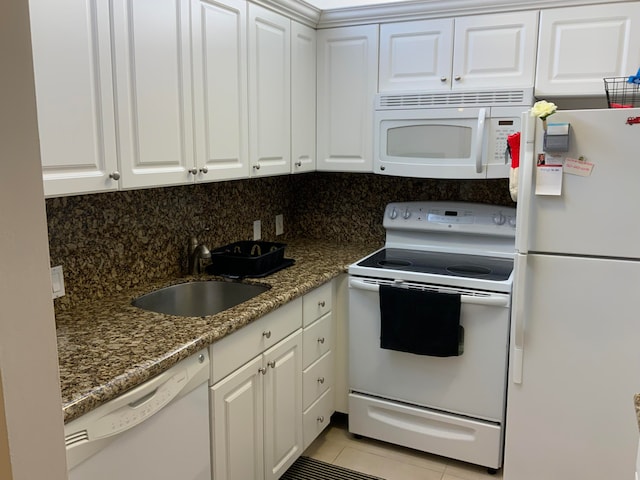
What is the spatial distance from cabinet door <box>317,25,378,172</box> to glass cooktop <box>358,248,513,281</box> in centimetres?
50

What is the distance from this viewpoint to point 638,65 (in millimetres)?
2408

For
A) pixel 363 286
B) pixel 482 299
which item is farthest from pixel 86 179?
pixel 482 299

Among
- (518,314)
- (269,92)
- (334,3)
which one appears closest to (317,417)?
(518,314)

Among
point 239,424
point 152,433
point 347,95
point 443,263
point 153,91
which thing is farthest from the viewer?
point 347,95

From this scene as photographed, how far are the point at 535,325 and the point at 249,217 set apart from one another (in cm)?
158

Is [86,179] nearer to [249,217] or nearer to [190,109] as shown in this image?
[190,109]

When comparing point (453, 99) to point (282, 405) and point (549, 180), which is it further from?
point (282, 405)

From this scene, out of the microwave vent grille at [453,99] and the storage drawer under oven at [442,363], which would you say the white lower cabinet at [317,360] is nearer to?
the storage drawer under oven at [442,363]

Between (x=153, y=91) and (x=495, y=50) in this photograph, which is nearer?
(x=153, y=91)

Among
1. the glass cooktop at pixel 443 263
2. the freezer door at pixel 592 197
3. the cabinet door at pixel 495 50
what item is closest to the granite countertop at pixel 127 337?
the glass cooktop at pixel 443 263

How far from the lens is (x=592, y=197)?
6.79ft

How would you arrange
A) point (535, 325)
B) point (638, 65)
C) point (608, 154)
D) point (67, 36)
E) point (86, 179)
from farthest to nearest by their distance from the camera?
point (638, 65)
point (535, 325)
point (608, 154)
point (86, 179)
point (67, 36)

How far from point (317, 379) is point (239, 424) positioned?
2.31ft

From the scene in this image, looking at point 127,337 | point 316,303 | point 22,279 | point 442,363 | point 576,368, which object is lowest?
point 442,363
